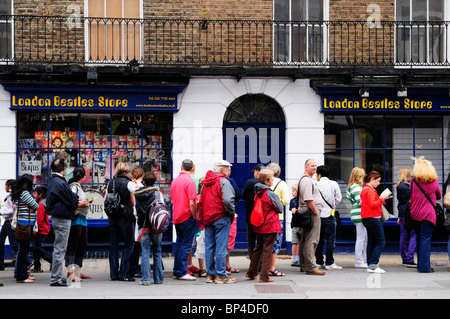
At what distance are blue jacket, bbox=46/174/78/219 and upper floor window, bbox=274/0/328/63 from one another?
19.8 feet

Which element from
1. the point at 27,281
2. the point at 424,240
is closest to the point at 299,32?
the point at 424,240

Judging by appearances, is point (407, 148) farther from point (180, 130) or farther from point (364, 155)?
point (180, 130)

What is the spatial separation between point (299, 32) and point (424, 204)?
4985 mm

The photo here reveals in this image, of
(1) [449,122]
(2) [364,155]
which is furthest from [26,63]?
(1) [449,122]

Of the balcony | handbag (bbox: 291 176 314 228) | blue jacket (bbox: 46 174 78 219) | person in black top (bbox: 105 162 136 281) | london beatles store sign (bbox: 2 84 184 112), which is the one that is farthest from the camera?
the balcony

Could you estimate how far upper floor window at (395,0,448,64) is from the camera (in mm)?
14484

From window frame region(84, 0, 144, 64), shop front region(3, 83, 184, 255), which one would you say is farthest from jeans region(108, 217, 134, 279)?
window frame region(84, 0, 144, 64)

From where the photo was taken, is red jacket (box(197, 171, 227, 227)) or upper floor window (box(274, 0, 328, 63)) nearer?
red jacket (box(197, 171, 227, 227))

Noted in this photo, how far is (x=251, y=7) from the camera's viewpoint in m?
14.1

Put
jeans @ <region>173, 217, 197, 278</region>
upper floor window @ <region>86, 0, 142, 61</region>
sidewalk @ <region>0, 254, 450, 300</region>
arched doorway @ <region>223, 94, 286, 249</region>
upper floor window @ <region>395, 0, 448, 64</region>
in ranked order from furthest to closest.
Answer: upper floor window @ <region>395, 0, 448, 64</region>, arched doorway @ <region>223, 94, 286, 249</region>, upper floor window @ <region>86, 0, 142, 61</region>, jeans @ <region>173, 217, 197, 278</region>, sidewalk @ <region>0, 254, 450, 300</region>

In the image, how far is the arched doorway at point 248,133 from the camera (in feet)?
46.4

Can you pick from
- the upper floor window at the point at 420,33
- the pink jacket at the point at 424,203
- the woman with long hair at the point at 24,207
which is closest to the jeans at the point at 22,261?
the woman with long hair at the point at 24,207

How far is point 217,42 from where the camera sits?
13984mm

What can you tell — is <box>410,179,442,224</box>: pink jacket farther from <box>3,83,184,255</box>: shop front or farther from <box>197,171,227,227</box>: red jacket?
<box>3,83,184,255</box>: shop front
